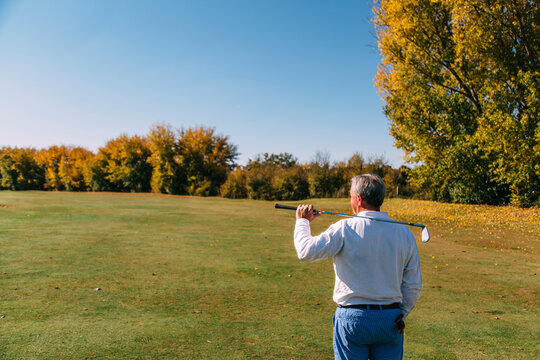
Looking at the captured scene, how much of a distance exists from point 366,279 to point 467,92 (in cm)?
2467

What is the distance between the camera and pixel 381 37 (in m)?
26.3

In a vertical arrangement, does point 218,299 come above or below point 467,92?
below

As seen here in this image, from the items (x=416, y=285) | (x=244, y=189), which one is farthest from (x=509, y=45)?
(x=244, y=189)

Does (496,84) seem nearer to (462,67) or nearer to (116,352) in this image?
(462,67)

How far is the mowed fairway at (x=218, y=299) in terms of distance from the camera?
4863mm

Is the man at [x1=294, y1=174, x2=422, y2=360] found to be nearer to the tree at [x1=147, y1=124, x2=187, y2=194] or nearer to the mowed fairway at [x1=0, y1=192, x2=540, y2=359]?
the mowed fairway at [x1=0, y1=192, x2=540, y2=359]

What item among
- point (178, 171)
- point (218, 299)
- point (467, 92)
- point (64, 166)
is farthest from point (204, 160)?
point (218, 299)

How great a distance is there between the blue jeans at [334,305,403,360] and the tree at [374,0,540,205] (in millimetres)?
18786

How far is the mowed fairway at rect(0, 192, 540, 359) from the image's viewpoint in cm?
486

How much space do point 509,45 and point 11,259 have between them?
2473cm

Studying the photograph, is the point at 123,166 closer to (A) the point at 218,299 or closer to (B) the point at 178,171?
(B) the point at 178,171

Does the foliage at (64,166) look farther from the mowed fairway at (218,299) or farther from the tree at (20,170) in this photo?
the mowed fairway at (218,299)

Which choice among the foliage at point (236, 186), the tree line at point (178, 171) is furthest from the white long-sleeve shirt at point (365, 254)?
the foliage at point (236, 186)

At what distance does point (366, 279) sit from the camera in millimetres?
2680
